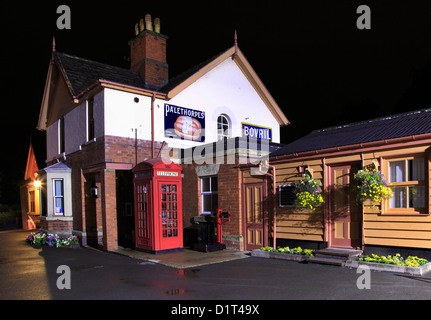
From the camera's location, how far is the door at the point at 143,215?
11.8 meters

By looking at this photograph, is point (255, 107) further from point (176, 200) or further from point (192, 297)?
point (192, 297)

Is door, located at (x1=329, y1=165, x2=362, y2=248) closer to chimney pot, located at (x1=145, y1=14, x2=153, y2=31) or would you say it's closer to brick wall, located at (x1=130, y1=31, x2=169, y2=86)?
brick wall, located at (x1=130, y1=31, x2=169, y2=86)

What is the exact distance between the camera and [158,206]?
11.6 meters

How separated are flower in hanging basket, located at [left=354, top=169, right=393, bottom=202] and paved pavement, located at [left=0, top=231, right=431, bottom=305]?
179cm

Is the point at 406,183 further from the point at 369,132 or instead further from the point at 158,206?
the point at 158,206

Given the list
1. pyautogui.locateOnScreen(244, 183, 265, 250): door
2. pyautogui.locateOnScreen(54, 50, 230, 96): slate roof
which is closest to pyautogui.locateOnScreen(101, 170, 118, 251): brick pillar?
pyautogui.locateOnScreen(54, 50, 230, 96): slate roof

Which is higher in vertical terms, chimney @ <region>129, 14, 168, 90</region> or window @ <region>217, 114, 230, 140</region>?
chimney @ <region>129, 14, 168, 90</region>

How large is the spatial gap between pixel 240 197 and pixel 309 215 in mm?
2593

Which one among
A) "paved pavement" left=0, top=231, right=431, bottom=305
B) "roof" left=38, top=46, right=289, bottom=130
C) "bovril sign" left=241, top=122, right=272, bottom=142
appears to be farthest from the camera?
"bovril sign" left=241, top=122, right=272, bottom=142

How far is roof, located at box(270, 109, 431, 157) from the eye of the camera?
9.05 m

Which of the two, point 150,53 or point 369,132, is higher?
point 150,53

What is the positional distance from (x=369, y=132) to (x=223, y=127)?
8.41 m

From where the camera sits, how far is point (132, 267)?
9.81 meters

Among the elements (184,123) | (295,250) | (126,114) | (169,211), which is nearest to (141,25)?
(184,123)
